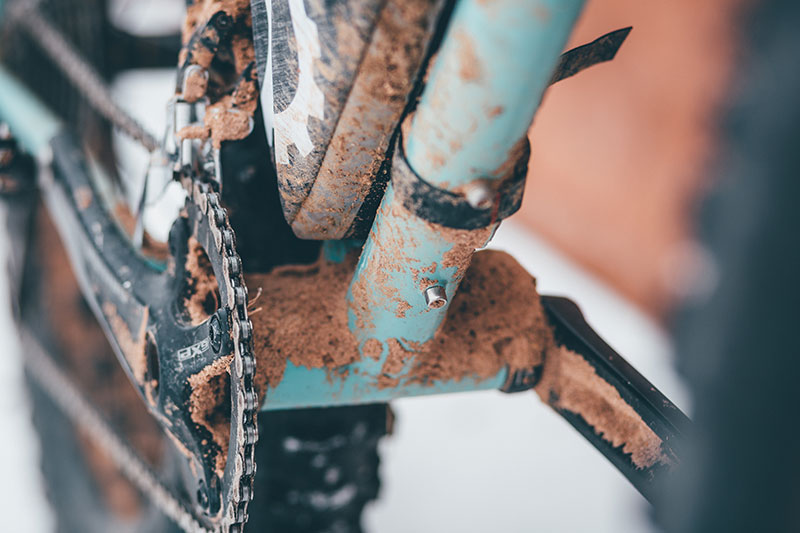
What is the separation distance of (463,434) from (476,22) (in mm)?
1448

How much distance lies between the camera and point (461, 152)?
37 centimetres

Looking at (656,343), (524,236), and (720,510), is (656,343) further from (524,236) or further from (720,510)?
(720,510)

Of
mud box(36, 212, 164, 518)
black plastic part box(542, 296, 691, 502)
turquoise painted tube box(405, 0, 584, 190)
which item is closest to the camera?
turquoise painted tube box(405, 0, 584, 190)

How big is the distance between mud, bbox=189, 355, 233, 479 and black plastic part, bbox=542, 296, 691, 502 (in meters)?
0.28

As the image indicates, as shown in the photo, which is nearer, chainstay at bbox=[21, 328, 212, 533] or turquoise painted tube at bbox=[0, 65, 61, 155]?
chainstay at bbox=[21, 328, 212, 533]

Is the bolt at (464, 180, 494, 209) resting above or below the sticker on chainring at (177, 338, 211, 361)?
above

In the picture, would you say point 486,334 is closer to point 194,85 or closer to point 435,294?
point 435,294

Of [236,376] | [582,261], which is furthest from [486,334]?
[582,261]

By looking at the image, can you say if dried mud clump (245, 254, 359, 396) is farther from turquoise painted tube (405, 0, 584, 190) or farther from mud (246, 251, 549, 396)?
turquoise painted tube (405, 0, 584, 190)

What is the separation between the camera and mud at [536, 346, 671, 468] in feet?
1.79

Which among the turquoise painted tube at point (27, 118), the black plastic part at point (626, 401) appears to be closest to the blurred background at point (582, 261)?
the turquoise painted tube at point (27, 118)

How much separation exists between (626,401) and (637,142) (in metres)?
1.60

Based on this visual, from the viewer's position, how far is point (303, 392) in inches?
21.9

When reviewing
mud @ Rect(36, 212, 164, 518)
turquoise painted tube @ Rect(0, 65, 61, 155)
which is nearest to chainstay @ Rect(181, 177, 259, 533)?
turquoise painted tube @ Rect(0, 65, 61, 155)
